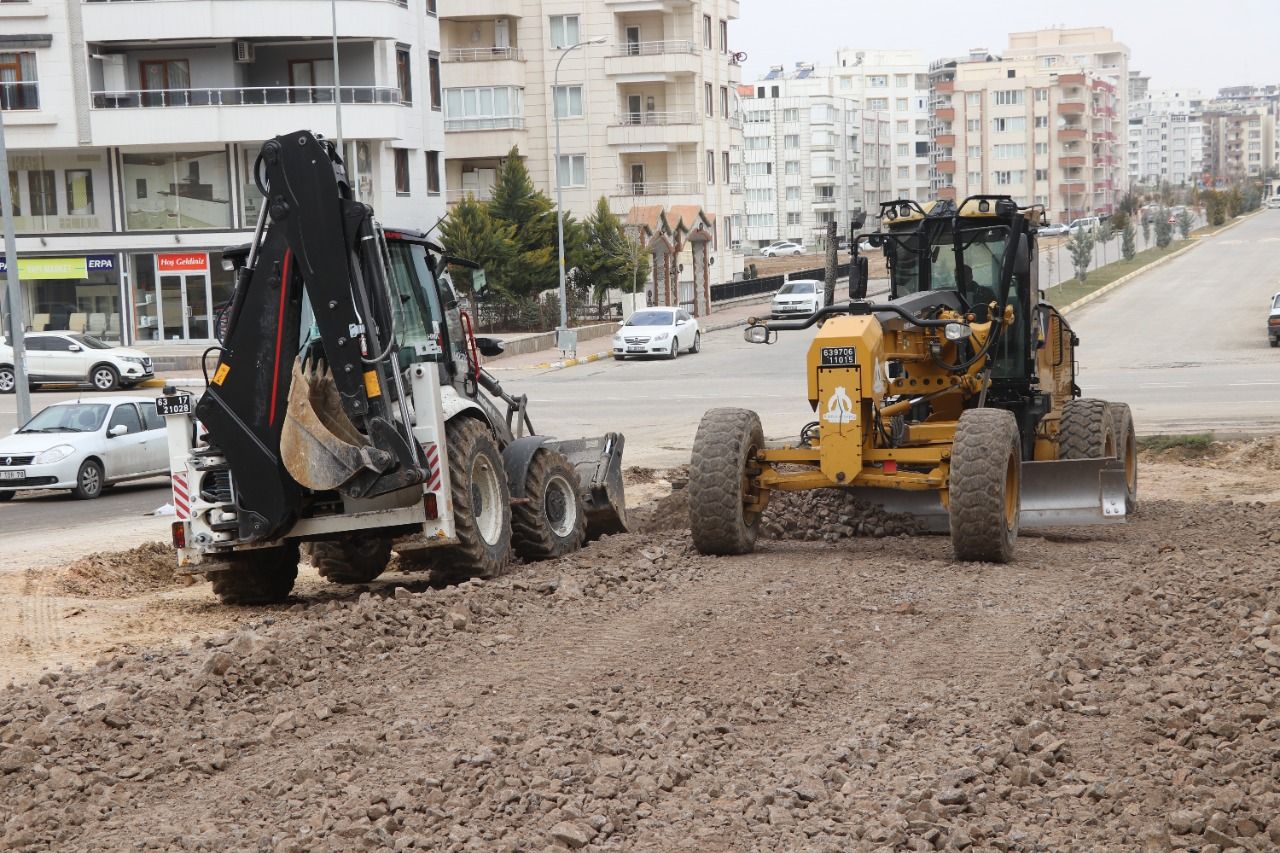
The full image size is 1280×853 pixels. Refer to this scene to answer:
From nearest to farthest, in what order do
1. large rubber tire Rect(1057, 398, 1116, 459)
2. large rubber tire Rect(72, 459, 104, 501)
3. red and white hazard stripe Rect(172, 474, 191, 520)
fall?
red and white hazard stripe Rect(172, 474, 191, 520) < large rubber tire Rect(1057, 398, 1116, 459) < large rubber tire Rect(72, 459, 104, 501)

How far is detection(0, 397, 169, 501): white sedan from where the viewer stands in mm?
22797

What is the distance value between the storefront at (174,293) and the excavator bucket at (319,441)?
39868 millimetres

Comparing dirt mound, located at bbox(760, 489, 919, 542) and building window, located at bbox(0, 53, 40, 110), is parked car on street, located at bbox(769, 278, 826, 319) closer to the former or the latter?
building window, located at bbox(0, 53, 40, 110)

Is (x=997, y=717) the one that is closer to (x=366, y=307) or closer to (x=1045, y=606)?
(x=1045, y=606)

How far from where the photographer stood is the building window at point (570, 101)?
69.0 metres

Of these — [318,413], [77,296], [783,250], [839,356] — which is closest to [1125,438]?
[839,356]

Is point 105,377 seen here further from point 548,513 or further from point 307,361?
point 307,361

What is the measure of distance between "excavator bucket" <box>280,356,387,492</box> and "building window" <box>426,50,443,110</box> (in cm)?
4512

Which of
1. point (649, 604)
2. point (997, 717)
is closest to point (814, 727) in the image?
point (997, 717)

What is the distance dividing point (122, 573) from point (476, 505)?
182 inches

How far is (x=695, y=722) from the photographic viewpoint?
798 centimetres

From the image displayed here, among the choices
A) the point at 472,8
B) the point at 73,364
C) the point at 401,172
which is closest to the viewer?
the point at 73,364

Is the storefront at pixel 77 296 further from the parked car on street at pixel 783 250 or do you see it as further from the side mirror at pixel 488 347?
the parked car on street at pixel 783 250

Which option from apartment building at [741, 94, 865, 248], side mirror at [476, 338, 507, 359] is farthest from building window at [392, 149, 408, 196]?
apartment building at [741, 94, 865, 248]
